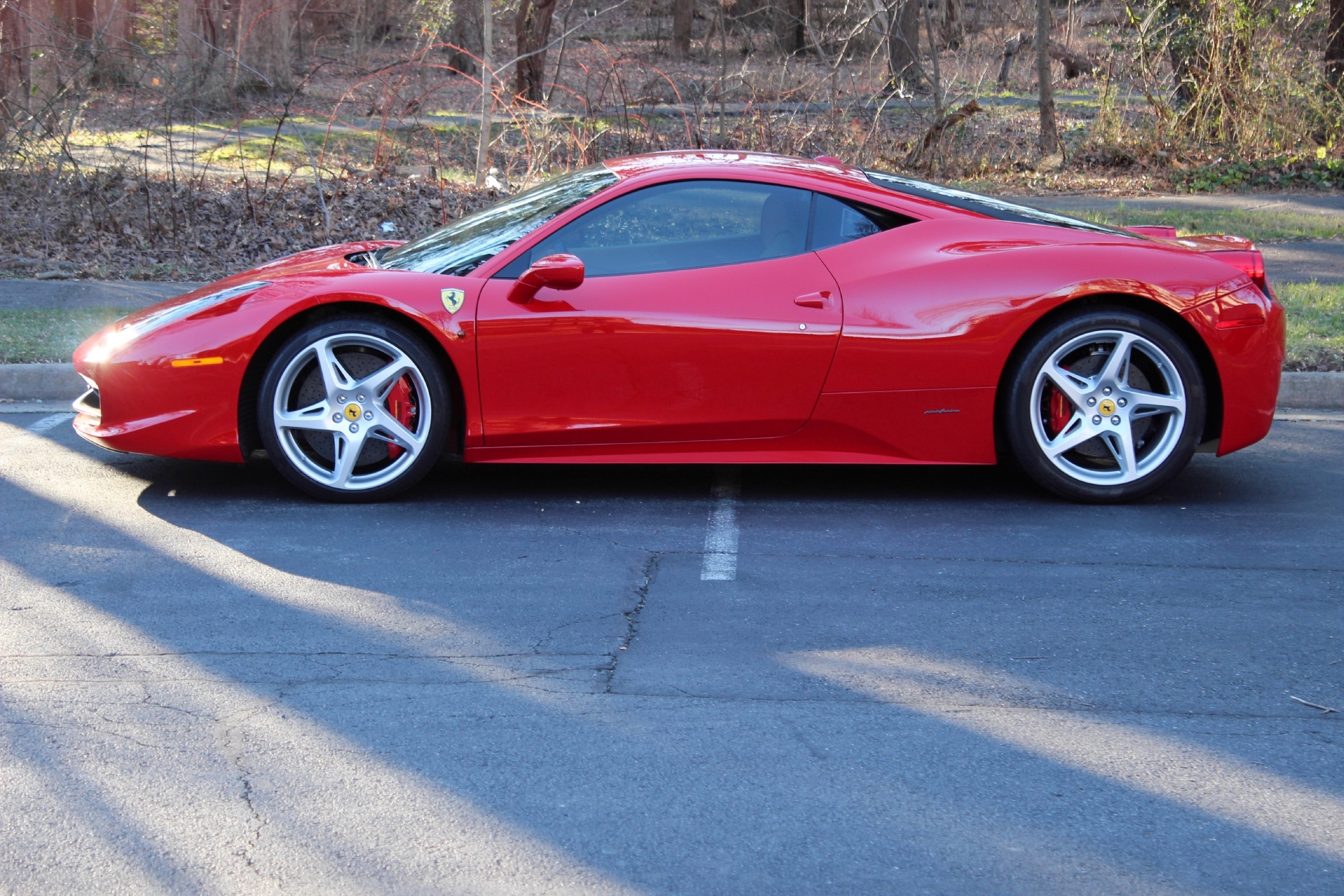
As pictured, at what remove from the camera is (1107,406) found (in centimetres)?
514

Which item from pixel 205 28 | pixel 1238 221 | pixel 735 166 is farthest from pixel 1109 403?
pixel 205 28

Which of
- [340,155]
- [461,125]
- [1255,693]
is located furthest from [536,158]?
[1255,693]

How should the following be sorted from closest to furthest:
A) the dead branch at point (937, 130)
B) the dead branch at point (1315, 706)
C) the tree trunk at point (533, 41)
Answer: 1. the dead branch at point (1315, 706)
2. the dead branch at point (937, 130)
3. the tree trunk at point (533, 41)

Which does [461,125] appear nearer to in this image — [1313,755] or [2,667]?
[2,667]

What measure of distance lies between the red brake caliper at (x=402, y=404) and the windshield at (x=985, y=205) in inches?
83.2

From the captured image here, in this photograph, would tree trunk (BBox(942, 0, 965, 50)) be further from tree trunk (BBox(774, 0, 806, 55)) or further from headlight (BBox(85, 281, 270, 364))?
headlight (BBox(85, 281, 270, 364))

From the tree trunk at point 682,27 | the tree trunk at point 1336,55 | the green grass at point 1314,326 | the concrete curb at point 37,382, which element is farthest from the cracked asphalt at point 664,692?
the tree trunk at point 682,27

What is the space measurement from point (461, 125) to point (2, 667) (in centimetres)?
1437

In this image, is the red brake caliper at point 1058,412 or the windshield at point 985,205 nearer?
the red brake caliper at point 1058,412

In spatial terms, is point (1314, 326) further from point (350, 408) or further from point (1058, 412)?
point (350, 408)

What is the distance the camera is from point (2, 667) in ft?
11.9

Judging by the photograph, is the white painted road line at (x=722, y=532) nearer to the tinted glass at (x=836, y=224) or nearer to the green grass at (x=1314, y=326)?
the tinted glass at (x=836, y=224)

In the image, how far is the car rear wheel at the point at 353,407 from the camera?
5004 millimetres

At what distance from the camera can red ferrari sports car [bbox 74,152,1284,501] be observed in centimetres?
495
